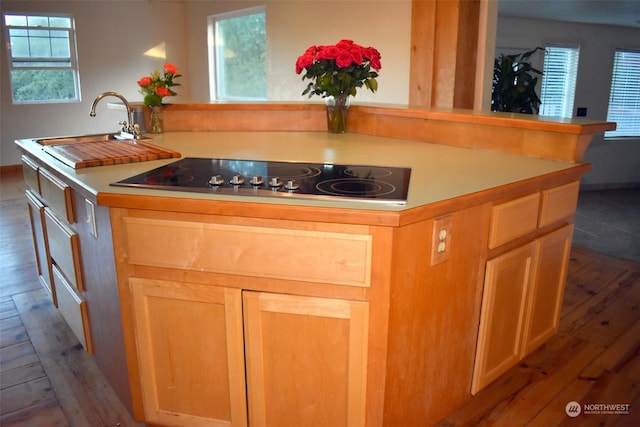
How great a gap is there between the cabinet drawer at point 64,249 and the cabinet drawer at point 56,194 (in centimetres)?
6

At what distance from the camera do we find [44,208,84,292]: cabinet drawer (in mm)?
1850

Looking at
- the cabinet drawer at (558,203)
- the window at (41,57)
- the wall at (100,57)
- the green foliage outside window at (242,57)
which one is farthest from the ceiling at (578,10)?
the window at (41,57)

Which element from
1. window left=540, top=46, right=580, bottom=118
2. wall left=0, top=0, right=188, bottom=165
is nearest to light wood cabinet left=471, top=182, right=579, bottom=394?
window left=540, top=46, right=580, bottom=118

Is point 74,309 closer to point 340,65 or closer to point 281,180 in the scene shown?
point 281,180

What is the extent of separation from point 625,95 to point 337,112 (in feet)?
19.7

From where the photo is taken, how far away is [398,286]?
1.34 meters

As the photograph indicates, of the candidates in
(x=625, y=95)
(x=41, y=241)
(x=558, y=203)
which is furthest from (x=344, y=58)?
(x=625, y=95)

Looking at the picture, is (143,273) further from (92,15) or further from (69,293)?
(92,15)

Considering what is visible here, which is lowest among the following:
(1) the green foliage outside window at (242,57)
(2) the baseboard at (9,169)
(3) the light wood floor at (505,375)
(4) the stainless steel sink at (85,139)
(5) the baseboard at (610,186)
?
(3) the light wood floor at (505,375)

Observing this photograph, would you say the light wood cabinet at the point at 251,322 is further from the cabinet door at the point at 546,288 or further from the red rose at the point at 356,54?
the red rose at the point at 356,54

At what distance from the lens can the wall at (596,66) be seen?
5984mm

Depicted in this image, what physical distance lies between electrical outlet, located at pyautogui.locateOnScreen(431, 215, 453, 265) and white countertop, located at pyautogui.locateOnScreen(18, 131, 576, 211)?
7 centimetres

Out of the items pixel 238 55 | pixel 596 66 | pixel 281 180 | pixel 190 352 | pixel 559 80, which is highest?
pixel 238 55

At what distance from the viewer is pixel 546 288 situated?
1.99 m
